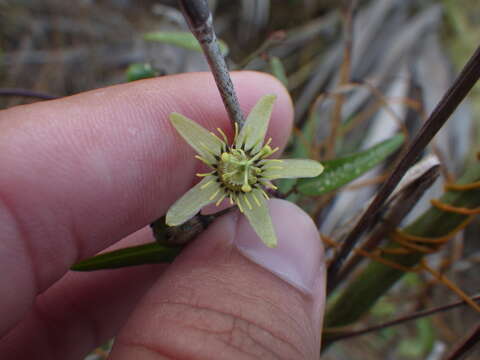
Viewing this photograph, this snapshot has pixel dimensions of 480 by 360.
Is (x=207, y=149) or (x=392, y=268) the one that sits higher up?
(x=207, y=149)

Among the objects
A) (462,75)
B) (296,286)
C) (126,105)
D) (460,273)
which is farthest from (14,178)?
(460,273)

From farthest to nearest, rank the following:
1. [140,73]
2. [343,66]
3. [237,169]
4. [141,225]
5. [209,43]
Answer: [343,66] → [140,73] → [141,225] → [237,169] → [209,43]

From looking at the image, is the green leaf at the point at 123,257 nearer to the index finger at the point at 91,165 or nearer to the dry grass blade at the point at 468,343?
the index finger at the point at 91,165

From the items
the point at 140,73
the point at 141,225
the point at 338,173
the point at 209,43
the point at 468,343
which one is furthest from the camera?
the point at 140,73

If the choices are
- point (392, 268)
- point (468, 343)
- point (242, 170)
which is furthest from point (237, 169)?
point (468, 343)

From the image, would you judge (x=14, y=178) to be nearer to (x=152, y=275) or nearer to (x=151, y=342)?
(x=151, y=342)

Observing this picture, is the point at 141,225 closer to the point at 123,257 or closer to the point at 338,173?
the point at 123,257
